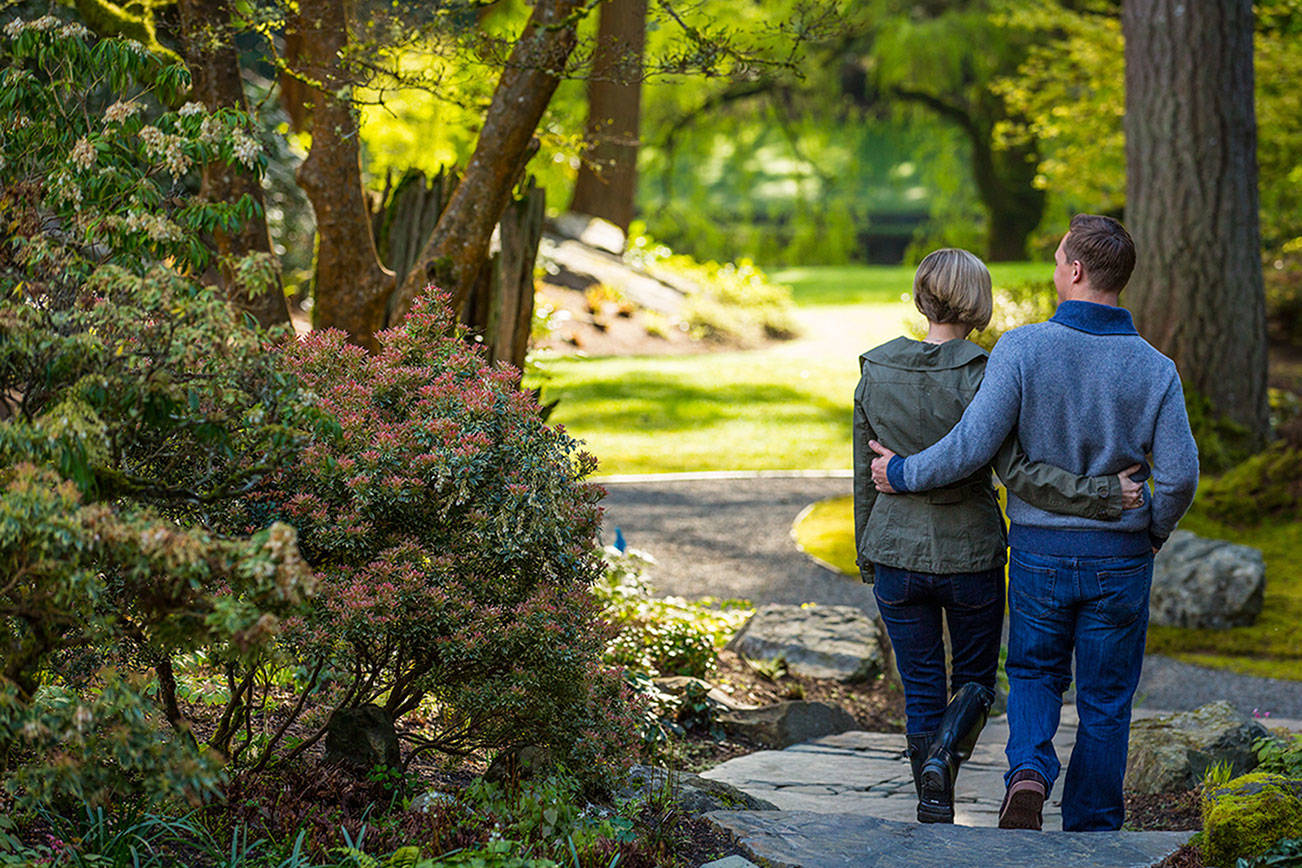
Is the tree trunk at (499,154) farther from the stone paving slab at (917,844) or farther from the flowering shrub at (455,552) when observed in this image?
the stone paving slab at (917,844)

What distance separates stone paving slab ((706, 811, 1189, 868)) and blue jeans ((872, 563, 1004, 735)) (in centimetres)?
60

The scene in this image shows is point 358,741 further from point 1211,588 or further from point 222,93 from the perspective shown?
point 1211,588

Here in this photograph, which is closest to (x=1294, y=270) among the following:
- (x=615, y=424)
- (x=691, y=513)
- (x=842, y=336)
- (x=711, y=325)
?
(x=842, y=336)

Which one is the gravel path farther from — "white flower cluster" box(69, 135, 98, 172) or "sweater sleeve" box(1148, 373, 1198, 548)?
"white flower cluster" box(69, 135, 98, 172)

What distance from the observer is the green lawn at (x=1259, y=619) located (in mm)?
6918

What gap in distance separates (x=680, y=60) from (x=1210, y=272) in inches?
274

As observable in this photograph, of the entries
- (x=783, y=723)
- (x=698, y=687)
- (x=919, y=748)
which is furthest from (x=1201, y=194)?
(x=919, y=748)

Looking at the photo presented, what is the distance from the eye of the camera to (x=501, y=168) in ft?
19.0

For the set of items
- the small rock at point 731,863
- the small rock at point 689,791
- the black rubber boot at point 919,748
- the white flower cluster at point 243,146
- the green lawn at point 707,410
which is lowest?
the small rock at point 689,791

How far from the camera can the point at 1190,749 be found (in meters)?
4.73

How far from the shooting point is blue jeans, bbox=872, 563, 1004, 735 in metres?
4.03

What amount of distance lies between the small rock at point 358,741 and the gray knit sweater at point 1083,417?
174cm

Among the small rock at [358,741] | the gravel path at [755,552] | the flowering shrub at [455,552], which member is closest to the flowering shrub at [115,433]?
the flowering shrub at [455,552]

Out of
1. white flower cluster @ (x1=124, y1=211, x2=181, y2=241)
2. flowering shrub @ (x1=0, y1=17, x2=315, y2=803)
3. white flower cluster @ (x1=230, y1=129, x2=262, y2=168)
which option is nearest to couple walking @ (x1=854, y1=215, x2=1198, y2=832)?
flowering shrub @ (x1=0, y1=17, x2=315, y2=803)
